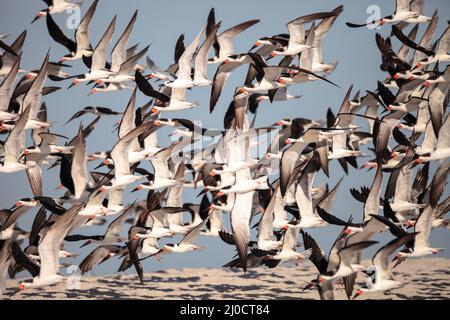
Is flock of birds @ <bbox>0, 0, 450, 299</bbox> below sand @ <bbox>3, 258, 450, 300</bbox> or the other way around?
the other way around

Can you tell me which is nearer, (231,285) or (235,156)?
(235,156)

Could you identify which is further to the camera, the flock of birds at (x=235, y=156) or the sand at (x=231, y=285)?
the sand at (x=231, y=285)

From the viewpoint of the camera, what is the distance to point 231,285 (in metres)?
23.5

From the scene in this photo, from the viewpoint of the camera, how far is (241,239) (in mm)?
18453

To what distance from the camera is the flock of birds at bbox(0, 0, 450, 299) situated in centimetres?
1842

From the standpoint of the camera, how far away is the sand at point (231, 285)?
21906mm

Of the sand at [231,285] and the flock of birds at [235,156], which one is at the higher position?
the flock of birds at [235,156]

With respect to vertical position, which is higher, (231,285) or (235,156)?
(235,156)

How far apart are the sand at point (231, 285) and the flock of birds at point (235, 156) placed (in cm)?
201

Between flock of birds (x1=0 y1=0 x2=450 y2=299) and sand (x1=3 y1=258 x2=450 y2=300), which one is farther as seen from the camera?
sand (x1=3 y1=258 x2=450 y2=300)

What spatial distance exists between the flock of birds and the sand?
2008mm

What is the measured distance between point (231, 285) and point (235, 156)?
217 inches
